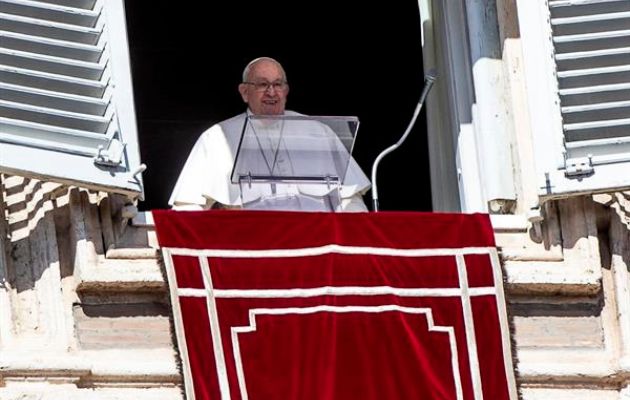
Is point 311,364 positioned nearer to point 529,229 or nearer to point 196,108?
point 529,229

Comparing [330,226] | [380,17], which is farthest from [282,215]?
[380,17]

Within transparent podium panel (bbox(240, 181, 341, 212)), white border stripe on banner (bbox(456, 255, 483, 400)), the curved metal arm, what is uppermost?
the curved metal arm

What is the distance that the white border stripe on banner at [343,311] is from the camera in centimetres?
996

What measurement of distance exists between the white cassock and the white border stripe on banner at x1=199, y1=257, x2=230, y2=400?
539 millimetres

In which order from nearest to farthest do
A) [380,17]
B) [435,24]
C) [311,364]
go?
[311,364] → [435,24] → [380,17]

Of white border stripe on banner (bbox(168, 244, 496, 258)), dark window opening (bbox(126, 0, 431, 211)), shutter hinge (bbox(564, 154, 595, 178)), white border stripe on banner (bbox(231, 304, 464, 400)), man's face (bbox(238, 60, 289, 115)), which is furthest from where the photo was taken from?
dark window opening (bbox(126, 0, 431, 211))

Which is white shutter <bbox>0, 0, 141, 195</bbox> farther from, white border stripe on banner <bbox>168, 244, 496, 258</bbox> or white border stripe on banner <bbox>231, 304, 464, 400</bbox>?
white border stripe on banner <bbox>231, 304, 464, 400</bbox>

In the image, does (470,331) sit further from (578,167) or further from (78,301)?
(78,301)

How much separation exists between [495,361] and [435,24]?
5.08ft

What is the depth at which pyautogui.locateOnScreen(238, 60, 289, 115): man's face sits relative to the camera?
11.3 m

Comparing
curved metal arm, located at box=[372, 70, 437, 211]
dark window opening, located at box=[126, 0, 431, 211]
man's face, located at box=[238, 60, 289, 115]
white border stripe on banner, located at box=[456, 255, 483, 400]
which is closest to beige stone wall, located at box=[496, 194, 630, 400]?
white border stripe on banner, located at box=[456, 255, 483, 400]

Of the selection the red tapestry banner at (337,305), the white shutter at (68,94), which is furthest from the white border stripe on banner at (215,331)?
the white shutter at (68,94)

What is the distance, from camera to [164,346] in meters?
10.1

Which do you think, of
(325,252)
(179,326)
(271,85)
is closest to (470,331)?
(325,252)
